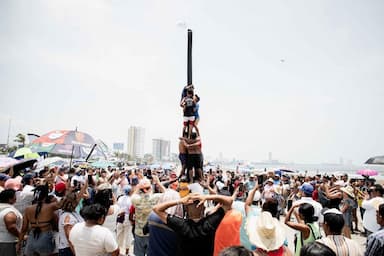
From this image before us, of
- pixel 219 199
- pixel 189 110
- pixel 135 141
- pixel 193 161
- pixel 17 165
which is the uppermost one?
pixel 135 141

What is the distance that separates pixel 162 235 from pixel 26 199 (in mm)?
3732

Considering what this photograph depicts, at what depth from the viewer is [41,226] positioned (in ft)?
12.8

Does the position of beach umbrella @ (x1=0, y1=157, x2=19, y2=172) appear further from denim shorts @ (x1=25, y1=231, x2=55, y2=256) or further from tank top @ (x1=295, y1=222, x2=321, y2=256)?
tank top @ (x1=295, y1=222, x2=321, y2=256)

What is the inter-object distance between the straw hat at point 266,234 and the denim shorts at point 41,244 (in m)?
2.97

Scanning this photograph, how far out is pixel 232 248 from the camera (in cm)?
172

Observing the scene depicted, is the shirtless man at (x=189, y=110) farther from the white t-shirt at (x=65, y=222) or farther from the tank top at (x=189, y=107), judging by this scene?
the white t-shirt at (x=65, y=222)

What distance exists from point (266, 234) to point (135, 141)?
535 ft

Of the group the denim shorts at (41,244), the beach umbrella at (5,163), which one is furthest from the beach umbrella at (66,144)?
the denim shorts at (41,244)

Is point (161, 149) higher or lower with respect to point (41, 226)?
higher

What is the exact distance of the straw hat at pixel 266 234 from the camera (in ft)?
7.73

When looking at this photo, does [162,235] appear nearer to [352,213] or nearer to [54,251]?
[54,251]

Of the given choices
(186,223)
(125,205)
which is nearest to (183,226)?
(186,223)

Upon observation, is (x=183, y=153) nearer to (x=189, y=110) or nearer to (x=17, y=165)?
(x=189, y=110)

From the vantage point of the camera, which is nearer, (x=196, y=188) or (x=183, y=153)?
(x=196, y=188)
